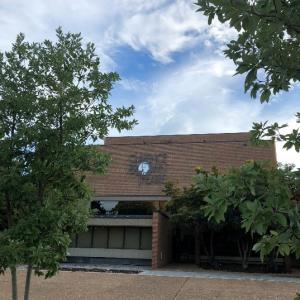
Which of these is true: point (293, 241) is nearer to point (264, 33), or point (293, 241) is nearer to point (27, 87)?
point (264, 33)

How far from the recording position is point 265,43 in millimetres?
2357

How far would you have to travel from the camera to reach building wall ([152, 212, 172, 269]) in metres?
25.2

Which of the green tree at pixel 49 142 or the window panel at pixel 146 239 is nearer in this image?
the green tree at pixel 49 142

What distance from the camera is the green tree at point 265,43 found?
2115mm

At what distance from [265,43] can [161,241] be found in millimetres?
25516

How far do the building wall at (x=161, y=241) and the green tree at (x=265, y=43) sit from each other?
23.3 meters

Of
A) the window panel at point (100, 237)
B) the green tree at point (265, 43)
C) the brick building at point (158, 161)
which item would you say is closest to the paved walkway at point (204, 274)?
the window panel at point (100, 237)

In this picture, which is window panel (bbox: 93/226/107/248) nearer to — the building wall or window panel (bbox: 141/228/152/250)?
window panel (bbox: 141/228/152/250)

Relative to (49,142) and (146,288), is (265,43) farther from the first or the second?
(146,288)

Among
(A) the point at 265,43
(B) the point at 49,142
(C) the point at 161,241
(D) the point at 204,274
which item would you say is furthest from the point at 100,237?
(A) the point at 265,43

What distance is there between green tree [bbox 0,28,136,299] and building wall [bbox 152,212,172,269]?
19731 mm

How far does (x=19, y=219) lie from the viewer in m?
5.49

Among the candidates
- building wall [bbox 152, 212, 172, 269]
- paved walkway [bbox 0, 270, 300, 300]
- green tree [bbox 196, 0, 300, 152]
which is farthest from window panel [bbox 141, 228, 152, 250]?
green tree [bbox 196, 0, 300, 152]

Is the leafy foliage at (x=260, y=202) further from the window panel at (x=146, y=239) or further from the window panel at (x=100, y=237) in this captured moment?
the window panel at (x=100, y=237)
